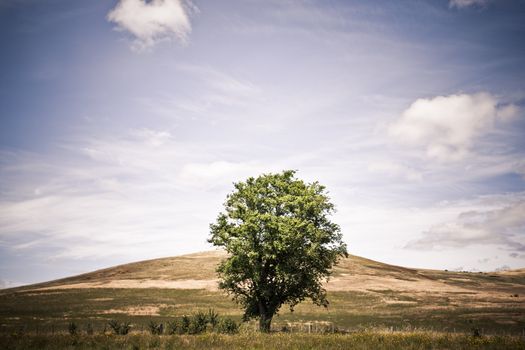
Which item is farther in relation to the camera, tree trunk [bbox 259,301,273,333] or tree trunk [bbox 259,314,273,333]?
tree trunk [bbox 259,301,273,333]

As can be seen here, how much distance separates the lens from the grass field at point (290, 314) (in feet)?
81.4

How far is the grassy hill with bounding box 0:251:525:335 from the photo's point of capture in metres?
50.5

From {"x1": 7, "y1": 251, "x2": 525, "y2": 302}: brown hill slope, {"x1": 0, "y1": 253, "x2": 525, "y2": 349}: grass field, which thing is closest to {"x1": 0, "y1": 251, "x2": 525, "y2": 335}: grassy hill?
{"x1": 0, "y1": 253, "x2": 525, "y2": 349}: grass field

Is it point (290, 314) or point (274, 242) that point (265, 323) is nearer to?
point (274, 242)

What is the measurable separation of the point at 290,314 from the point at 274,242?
30.1 m

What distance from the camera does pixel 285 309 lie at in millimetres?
65750

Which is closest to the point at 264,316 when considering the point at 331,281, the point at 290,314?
the point at 290,314

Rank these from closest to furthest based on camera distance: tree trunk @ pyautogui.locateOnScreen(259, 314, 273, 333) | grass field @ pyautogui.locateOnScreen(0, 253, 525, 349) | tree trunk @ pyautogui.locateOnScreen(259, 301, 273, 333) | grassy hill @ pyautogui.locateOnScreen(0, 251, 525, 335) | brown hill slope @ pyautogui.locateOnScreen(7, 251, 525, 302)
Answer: grass field @ pyautogui.locateOnScreen(0, 253, 525, 349) < tree trunk @ pyautogui.locateOnScreen(259, 314, 273, 333) < tree trunk @ pyautogui.locateOnScreen(259, 301, 273, 333) < grassy hill @ pyautogui.locateOnScreen(0, 251, 525, 335) < brown hill slope @ pyautogui.locateOnScreen(7, 251, 525, 302)

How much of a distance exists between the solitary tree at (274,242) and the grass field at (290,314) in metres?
3.81

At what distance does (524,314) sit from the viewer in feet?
190

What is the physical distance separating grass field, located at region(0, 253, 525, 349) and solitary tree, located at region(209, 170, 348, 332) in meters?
3.81

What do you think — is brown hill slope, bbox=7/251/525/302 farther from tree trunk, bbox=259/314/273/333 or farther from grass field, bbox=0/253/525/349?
tree trunk, bbox=259/314/273/333

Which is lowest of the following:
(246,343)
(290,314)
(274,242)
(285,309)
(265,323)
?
(285,309)

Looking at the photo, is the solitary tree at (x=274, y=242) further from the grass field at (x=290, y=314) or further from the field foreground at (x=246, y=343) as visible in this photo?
the field foreground at (x=246, y=343)
